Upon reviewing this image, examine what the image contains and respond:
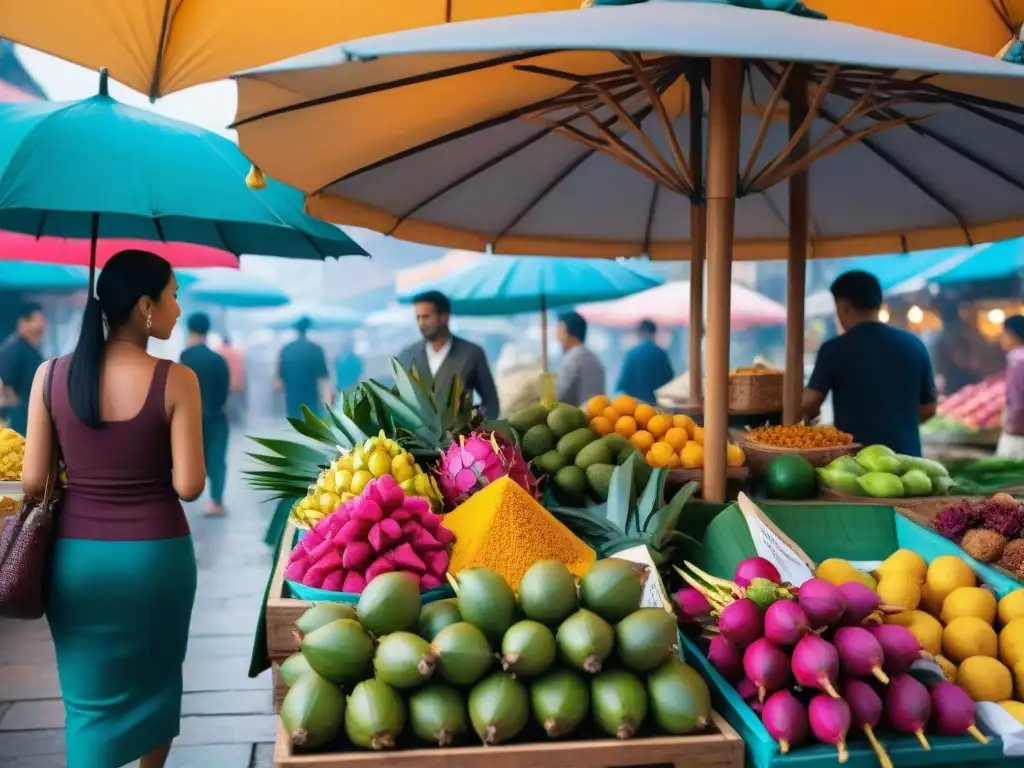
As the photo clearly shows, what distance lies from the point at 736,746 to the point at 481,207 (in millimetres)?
3723

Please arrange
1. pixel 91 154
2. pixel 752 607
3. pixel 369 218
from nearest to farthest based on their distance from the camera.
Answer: pixel 752 607, pixel 91 154, pixel 369 218

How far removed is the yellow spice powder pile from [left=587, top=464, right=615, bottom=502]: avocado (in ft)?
1.69

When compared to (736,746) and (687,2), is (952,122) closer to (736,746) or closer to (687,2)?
(687,2)

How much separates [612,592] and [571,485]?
1.16 m

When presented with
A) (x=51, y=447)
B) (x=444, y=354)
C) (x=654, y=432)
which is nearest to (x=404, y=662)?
(x=51, y=447)

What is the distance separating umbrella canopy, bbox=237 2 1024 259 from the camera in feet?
6.11

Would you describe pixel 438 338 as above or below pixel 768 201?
below

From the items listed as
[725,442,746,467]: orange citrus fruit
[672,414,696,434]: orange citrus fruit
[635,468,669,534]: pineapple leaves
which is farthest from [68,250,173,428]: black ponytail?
[725,442,746,467]: orange citrus fruit

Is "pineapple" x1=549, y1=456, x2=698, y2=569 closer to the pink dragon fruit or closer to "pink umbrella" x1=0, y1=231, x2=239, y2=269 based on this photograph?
the pink dragon fruit

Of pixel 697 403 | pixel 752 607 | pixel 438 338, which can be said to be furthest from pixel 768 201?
pixel 752 607

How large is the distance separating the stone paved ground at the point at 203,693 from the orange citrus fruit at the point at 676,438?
1.47 metres

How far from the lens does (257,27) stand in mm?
3947

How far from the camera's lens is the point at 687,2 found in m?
2.22

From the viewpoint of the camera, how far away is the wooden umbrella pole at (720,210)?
2.56 meters
